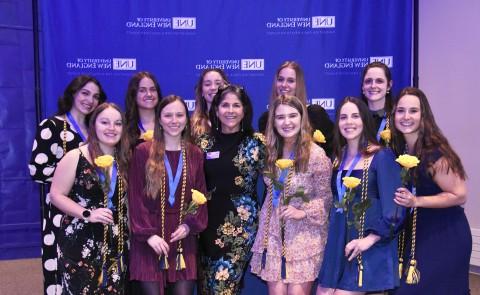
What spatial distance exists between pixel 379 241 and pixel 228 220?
104 cm

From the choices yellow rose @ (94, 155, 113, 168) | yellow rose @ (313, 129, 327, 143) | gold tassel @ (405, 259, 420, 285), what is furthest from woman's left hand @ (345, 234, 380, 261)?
yellow rose @ (94, 155, 113, 168)

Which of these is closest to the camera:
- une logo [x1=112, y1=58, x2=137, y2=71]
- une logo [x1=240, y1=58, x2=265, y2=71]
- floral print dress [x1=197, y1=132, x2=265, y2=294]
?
floral print dress [x1=197, y1=132, x2=265, y2=294]

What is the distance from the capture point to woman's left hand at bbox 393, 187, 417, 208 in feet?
9.16

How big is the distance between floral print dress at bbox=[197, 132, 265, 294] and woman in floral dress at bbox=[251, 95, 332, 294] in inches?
4.8

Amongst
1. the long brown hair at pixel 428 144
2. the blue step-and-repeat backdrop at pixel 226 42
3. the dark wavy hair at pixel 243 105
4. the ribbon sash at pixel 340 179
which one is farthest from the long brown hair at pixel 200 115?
the long brown hair at pixel 428 144

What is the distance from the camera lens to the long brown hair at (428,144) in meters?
2.91

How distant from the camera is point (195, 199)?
2.92 metres

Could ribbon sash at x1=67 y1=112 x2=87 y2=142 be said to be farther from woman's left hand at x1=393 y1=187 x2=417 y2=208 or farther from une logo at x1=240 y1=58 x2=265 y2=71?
woman's left hand at x1=393 y1=187 x2=417 y2=208

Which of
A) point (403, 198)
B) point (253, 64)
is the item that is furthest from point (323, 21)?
point (403, 198)

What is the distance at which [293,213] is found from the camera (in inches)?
119

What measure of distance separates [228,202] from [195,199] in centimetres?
46

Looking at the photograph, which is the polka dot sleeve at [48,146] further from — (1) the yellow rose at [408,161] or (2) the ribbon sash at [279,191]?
(1) the yellow rose at [408,161]

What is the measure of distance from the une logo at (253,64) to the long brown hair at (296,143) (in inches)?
78.6

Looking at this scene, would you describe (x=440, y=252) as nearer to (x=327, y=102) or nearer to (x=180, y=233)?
(x=180, y=233)
